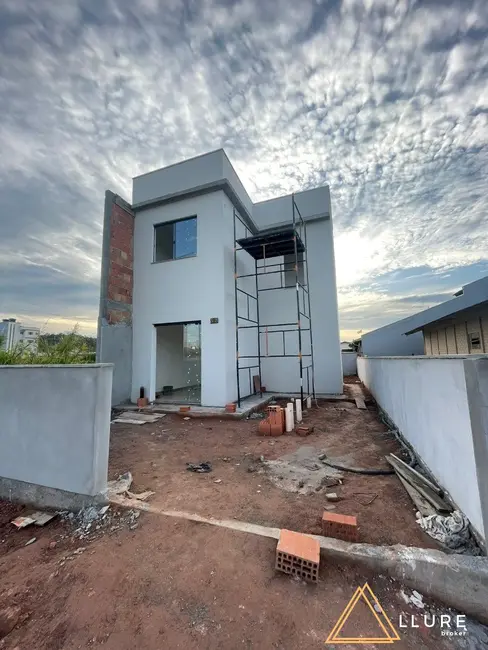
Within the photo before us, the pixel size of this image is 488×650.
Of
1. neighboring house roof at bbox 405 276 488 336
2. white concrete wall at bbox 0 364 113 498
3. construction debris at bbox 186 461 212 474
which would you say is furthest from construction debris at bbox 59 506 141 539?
neighboring house roof at bbox 405 276 488 336

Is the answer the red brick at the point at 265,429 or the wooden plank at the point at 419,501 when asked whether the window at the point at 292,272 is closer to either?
the red brick at the point at 265,429

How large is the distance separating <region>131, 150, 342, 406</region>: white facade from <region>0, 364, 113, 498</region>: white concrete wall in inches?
180

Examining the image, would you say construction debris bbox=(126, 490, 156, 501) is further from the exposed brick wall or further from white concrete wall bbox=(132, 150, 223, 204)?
white concrete wall bbox=(132, 150, 223, 204)

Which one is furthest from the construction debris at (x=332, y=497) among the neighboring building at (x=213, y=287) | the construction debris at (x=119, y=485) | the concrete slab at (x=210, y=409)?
the neighboring building at (x=213, y=287)

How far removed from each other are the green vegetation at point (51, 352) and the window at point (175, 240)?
3884 mm

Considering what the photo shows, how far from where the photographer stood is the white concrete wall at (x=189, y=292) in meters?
7.27

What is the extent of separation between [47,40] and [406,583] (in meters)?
7.95

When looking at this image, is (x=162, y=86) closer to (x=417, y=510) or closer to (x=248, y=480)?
(x=248, y=480)

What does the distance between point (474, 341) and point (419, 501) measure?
291 inches

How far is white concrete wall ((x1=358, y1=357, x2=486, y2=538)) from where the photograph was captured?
193 centimetres

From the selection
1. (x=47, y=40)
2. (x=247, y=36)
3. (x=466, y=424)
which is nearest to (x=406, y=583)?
(x=466, y=424)

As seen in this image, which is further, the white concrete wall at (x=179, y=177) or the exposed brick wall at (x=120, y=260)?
the white concrete wall at (x=179, y=177)

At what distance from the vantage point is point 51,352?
458cm

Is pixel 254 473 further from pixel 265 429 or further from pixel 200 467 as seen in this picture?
pixel 265 429
